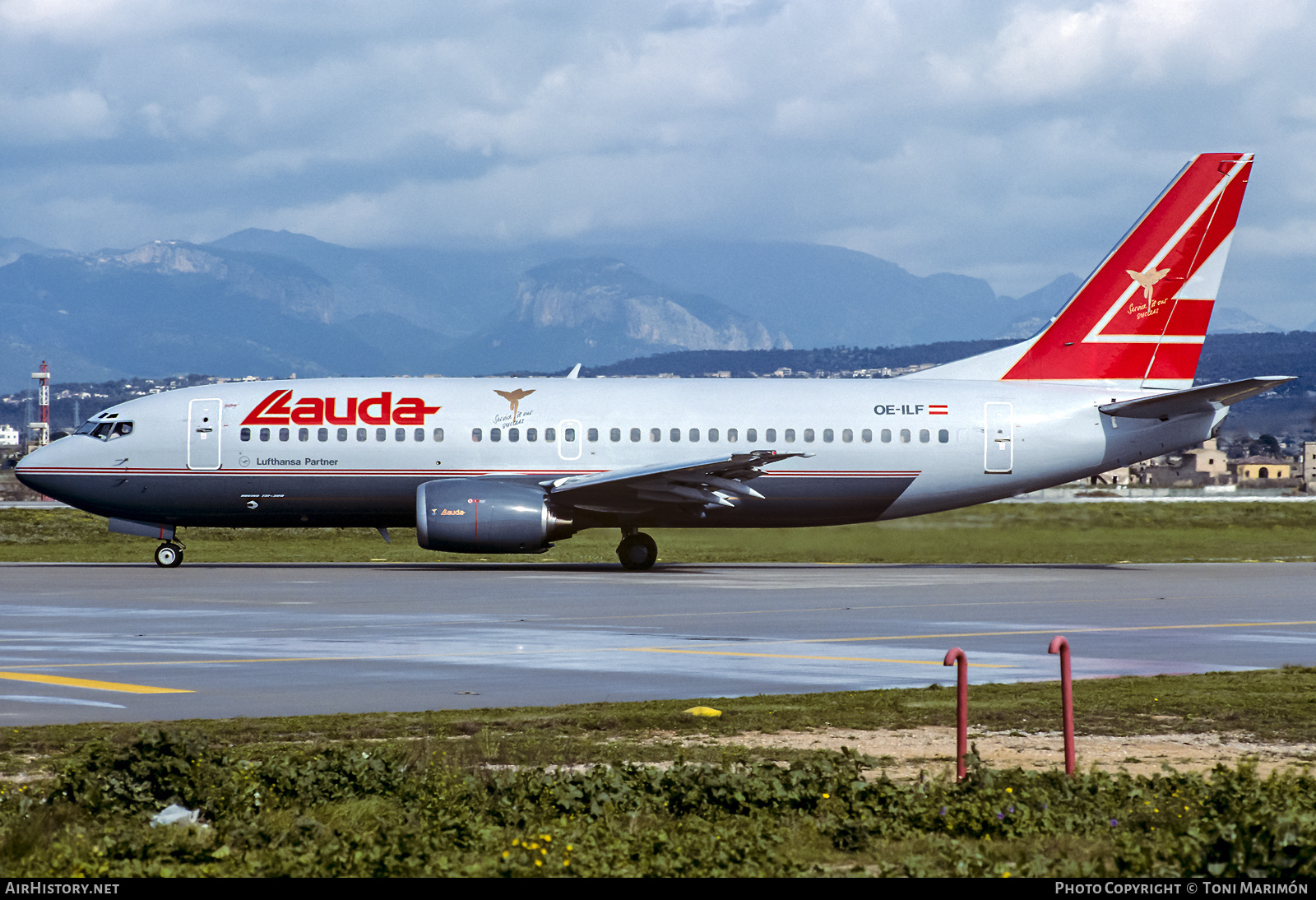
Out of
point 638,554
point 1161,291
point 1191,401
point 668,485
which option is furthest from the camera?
point 1161,291

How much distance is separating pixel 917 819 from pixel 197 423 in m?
29.6

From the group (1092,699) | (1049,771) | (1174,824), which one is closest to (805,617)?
(1092,699)

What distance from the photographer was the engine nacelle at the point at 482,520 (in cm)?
3312

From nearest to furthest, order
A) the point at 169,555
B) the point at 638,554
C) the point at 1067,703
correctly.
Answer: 1. the point at 1067,703
2. the point at 638,554
3. the point at 169,555

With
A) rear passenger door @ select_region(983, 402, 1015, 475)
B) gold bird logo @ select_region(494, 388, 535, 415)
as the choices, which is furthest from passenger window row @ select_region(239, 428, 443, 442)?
rear passenger door @ select_region(983, 402, 1015, 475)

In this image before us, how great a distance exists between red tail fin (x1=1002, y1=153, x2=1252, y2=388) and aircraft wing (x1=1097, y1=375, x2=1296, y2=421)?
1.61m

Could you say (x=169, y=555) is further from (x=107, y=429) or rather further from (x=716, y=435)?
(x=716, y=435)

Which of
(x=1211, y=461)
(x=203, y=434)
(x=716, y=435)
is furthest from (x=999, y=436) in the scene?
(x=1211, y=461)

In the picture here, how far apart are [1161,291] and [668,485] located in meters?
13.9

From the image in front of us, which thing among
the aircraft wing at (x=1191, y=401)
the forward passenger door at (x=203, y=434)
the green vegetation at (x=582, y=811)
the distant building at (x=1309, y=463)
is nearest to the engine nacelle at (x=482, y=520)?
the forward passenger door at (x=203, y=434)

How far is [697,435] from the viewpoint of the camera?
36219mm

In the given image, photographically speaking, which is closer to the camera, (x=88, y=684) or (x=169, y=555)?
(x=88, y=684)

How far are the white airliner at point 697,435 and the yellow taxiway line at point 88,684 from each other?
1723cm

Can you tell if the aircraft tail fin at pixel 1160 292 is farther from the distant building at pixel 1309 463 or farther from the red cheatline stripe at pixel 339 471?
the distant building at pixel 1309 463
